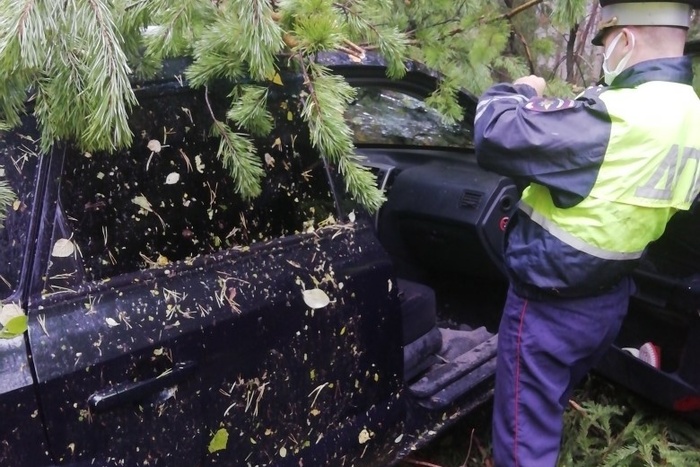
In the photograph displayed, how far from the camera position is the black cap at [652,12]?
2.06 metres

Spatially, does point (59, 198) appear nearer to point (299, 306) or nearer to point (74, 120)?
point (74, 120)

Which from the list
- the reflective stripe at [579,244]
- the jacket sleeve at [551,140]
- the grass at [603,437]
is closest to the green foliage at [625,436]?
the grass at [603,437]

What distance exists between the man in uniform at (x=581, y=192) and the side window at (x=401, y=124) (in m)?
1.02

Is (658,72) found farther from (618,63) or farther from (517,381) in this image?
(517,381)

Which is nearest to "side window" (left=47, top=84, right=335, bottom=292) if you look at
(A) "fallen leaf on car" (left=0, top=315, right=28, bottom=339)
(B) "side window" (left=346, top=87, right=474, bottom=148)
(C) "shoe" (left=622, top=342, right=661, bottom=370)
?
(A) "fallen leaf on car" (left=0, top=315, right=28, bottom=339)

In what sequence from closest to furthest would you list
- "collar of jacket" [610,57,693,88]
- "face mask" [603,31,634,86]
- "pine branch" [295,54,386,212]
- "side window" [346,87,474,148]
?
"pine branch" [295,54,386,212], "collar of jacket" [610,57,693,88], "face mask" [603,31,634,86], "side window" [346,87,474,148]

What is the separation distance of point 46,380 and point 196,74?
85 cm

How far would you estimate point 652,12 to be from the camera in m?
2.06

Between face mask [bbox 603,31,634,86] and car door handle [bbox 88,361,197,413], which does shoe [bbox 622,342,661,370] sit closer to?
face mask [bbox 603,31,634,86]

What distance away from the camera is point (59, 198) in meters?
1.73

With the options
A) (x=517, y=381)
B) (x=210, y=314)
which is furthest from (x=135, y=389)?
(x=517, y=381)

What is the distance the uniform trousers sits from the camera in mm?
2227

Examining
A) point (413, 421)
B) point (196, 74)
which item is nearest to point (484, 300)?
point (413, 421)

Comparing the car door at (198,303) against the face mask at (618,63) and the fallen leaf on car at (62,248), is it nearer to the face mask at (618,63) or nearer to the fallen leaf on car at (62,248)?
the fallen leaf on car at (62,248)
